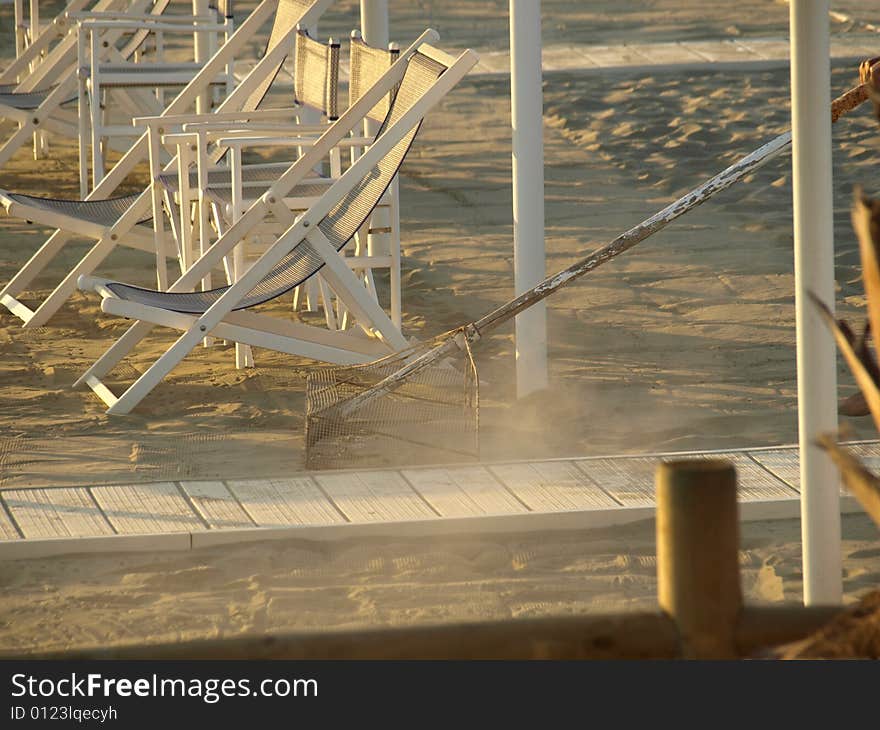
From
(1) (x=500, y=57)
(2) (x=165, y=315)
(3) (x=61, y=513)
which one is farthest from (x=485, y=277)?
(1) (x=500, y=57)

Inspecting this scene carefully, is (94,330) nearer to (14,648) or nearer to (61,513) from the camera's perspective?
(61,513)

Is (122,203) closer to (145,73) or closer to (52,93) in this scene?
(145,73)

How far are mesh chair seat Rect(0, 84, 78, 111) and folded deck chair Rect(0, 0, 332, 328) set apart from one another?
6.50ft

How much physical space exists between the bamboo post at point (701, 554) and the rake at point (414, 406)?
2.49 m

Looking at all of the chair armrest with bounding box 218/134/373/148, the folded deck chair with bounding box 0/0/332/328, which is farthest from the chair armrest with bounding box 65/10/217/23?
the chair armrest with bounding box 218/134/373/148

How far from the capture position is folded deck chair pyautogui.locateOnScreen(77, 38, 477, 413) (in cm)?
500

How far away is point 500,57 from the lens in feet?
43.4

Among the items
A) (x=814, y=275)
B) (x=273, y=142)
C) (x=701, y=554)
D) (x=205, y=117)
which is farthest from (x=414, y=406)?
(x=701, y=554)

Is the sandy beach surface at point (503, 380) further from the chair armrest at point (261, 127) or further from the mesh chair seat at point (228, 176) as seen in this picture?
the chair armrest at point (261, 127)

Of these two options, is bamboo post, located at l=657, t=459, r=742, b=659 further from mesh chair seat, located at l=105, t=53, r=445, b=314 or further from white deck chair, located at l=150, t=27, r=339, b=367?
white deck chair, located at l=150, t=27, r=339, b=367

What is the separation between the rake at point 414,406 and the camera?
461cm

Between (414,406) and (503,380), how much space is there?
0.76 meters

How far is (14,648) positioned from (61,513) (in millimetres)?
781

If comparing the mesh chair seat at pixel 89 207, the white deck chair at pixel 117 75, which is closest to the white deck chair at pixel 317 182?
the mesh chair seat at pixel 89 207
